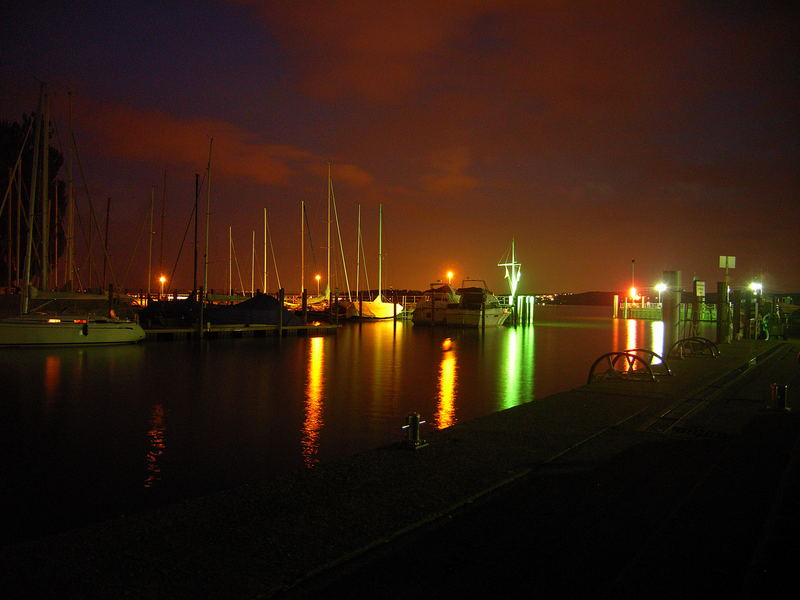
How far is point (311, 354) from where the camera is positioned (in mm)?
27141

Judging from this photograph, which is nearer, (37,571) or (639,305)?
(37,571)

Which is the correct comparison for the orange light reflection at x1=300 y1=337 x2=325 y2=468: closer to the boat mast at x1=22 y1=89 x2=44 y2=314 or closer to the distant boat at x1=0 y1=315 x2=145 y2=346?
the distant boat at x1=0 y1=315 x2=145 y2=346

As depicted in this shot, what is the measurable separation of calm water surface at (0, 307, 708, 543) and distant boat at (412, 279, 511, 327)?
1038 inches

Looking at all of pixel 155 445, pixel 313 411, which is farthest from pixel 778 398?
pixel 155 445

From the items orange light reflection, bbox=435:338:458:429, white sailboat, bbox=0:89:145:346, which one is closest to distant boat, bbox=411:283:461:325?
orange light reflection, bbox=435:338:458:429

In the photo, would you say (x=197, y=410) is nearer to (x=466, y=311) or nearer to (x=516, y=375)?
(x=516, y=375)

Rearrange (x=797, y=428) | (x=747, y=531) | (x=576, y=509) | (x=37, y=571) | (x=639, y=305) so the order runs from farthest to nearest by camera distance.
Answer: (x=639, y=305), (x=797, y=428), (x=576, y=509), (x=747, y=531), (x=37, y=571)

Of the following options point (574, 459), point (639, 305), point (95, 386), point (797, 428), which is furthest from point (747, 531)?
point (639, 305)

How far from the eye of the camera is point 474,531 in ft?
14.9

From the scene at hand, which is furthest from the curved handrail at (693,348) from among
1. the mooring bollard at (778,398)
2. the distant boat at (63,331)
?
the distant boat at (63,331)

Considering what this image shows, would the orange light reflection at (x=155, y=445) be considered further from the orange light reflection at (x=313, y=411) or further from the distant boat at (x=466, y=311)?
the distant boat at (x=466, y=311)

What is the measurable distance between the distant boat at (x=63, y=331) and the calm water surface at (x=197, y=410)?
2.68 feet

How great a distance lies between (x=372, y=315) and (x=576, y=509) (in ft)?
182

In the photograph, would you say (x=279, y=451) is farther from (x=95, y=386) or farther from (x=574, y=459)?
(x=95, y=386)
